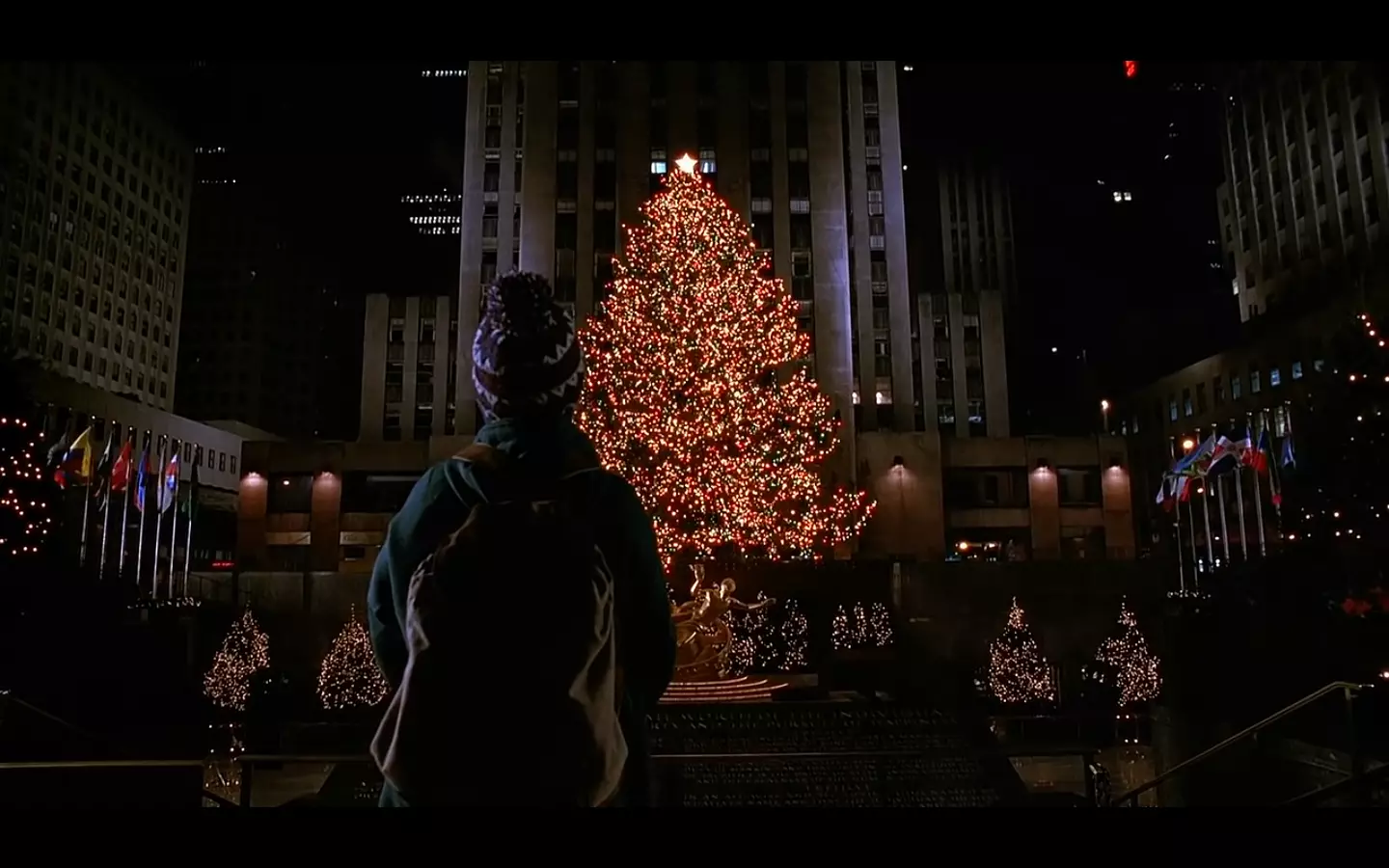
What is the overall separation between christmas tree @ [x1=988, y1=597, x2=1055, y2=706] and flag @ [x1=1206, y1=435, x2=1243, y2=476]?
19.3 feet

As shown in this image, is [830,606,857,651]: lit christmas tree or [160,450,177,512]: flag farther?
[160,450,177,512]: flag

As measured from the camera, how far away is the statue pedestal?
12728mm

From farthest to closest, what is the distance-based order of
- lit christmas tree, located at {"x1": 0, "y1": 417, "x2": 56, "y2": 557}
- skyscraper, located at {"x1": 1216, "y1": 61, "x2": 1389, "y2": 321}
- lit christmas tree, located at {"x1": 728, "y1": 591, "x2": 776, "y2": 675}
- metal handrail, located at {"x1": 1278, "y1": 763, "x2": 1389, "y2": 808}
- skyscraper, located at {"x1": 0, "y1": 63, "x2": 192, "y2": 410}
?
skyscraper, located at {"x1": 0, "y1": 63, "x2": 192, "y2": 410} < skyscraper, located at {"x1": 1216, "y1": 61, "x2": 1389, "y2": 321} < lit christmas tree, located at {"x1": 728, "y1": 591, "x2": 776, "y2": 675} < lit christmas tree, located at {"x1": 0, "y1": 417, "x2": 56, "y2": 557} < metal handrail, located at {"x1": 1278, "y1": 763, "x2": 1389, "y2": 808}

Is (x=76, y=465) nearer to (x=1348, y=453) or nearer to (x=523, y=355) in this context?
(x=523, y=355)

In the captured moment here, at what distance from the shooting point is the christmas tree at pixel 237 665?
18828 millimetres

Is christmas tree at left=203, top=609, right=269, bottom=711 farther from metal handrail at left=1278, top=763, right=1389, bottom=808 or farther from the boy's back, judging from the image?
the boy's back

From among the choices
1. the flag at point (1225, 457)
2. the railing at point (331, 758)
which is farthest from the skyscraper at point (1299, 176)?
the railing at point (331, 758)

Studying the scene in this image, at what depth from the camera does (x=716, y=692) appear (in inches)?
513

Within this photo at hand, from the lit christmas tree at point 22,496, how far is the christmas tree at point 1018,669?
20724mm

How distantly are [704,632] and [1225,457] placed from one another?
605 inches

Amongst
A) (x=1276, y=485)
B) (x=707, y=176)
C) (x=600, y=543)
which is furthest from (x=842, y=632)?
(x=707, y=176)

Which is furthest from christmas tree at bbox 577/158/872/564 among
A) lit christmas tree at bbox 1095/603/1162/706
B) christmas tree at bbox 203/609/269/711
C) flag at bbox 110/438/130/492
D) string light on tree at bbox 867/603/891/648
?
flag at bbox 110/438/130/492

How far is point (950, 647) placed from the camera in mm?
22109

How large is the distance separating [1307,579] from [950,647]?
7.75 metres
